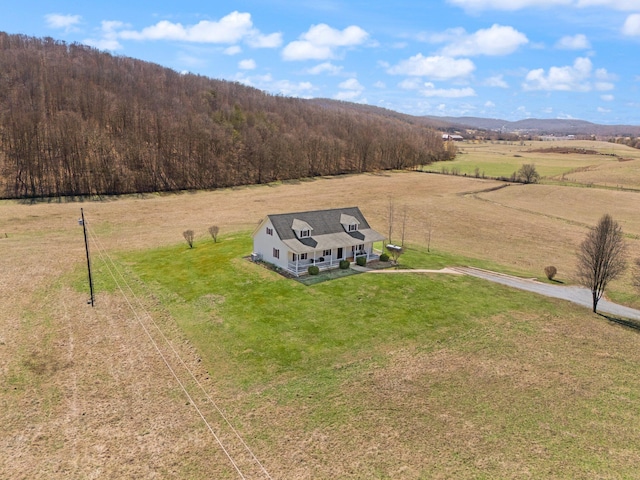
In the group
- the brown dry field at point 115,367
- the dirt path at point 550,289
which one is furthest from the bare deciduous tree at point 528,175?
the dirt path at point 550,289

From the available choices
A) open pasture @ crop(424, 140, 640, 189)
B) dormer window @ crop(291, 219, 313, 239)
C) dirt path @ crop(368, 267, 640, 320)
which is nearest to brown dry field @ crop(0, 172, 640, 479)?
dirt path @ crop(368, 267, 640, 320)

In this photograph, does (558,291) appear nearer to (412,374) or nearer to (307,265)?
(412,374)

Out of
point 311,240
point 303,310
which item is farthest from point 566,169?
point 303,310

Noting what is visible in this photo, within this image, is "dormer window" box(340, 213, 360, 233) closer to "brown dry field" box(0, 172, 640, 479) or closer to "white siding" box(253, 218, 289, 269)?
"white siding" box(253, 218, 289, 269)

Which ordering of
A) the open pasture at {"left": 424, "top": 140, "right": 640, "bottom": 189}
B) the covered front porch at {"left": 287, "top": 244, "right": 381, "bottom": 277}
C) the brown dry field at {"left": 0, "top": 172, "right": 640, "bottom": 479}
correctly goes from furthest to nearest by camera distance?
the open pasture at {"left": 424, "top": 140, "right": 640, "bottom": 189}, the covered front porch at {"left": 287, "top": 244, "right": 381, "bottom": 277}, the brown dry field at {"left": 0, "top": 172, "right": 640, "bottom": 479}

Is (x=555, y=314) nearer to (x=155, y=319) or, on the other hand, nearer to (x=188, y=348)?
(x=188, y=348)

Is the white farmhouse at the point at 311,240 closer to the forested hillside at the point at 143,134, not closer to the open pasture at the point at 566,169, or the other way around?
the forested hillside at the point at 143,134

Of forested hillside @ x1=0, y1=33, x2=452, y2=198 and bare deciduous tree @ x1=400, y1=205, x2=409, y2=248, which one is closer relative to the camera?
bare deciduous tree @ x1=400, y1=205, x2=409, y2=248
